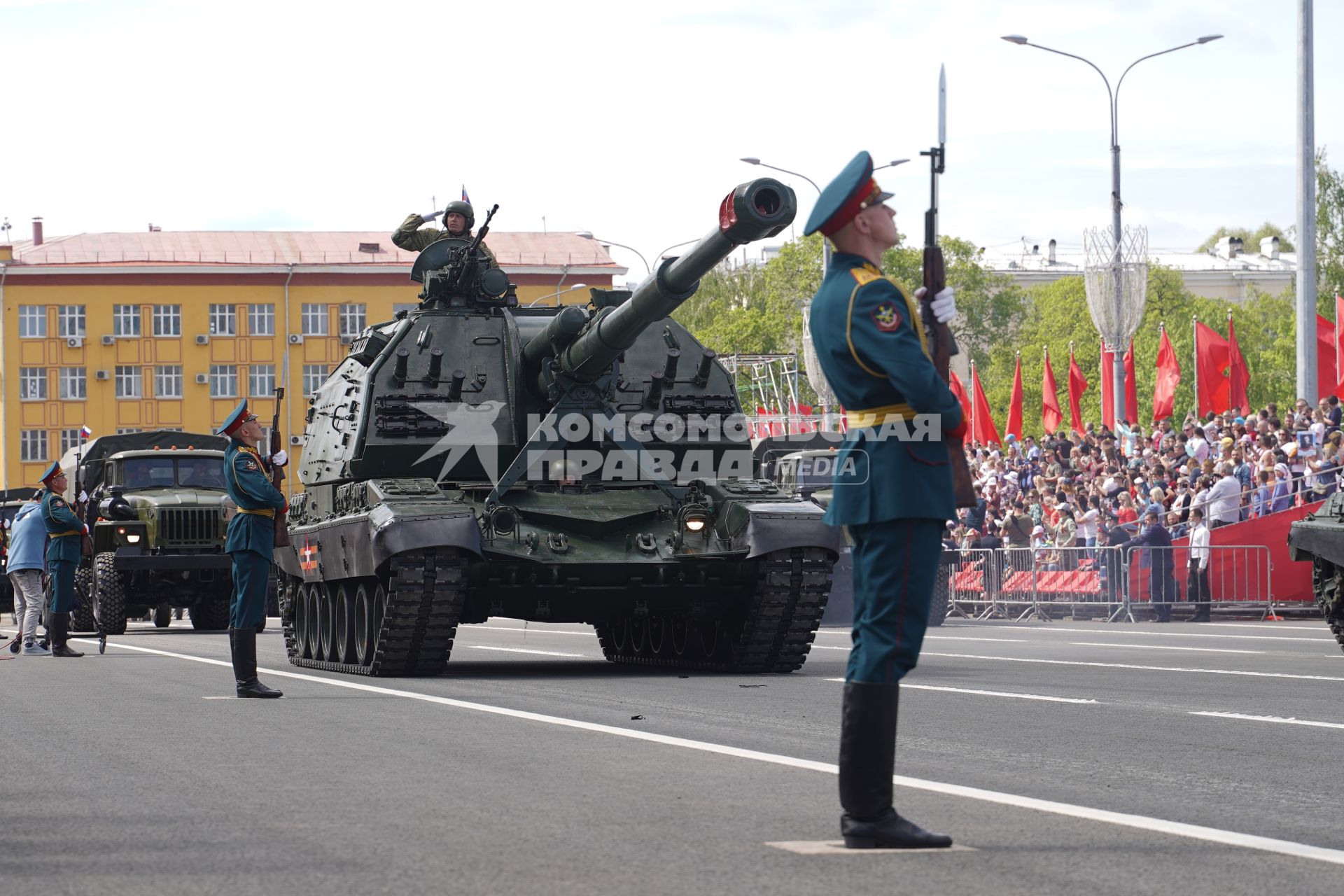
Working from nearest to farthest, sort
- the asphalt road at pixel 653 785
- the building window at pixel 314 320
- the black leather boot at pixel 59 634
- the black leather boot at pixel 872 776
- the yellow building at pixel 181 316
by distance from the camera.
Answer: the asphalt road at pixel 653 785 < the black leather boot at pixel 872 776 < the black leather boot at pixel 59 634 < the yellow building at pixel 181 316 < the building window at pixel 314 320

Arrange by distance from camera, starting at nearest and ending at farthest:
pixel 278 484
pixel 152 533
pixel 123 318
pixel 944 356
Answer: pixel 944 356 < pixel 278 484 < pixel 152 533 < pixel 123 318

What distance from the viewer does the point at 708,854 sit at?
6422 mm

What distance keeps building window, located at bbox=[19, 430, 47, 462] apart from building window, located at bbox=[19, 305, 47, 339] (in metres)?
4.21

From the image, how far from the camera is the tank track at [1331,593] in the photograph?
16562 millimetres

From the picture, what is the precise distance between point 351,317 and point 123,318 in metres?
Result: 9.70

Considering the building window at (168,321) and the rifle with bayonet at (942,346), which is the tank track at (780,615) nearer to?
the rifle with bayonet at (942,346)

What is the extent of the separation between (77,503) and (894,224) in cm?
2170

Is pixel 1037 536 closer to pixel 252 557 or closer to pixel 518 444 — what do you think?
pixel 518 444

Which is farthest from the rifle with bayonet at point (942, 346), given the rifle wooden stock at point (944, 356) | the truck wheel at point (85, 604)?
the truck wheel at point (85, 604)

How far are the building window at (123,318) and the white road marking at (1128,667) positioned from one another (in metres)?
79.7

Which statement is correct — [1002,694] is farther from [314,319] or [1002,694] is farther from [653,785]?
[314,319]

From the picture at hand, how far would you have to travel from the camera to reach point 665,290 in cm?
1493

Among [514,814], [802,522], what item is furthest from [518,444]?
[514,814]

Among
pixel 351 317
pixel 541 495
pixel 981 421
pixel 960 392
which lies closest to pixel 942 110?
pixel 541 495
